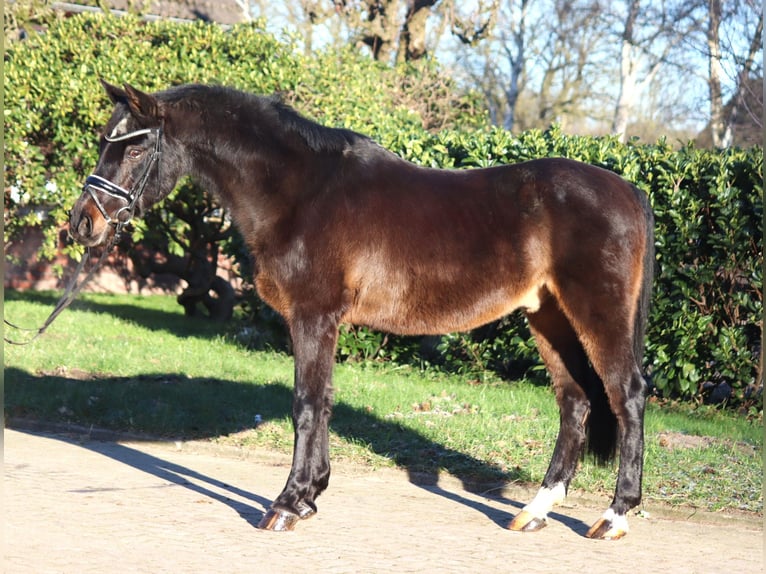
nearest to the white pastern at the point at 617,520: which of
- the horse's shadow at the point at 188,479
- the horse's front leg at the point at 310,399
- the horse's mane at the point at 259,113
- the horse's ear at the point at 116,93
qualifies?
the horse's front leg at the point at 310,399

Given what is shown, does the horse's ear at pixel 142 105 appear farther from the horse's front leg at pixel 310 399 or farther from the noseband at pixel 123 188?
the horse's front leg at pixel 310 399

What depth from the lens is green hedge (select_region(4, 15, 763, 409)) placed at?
8.76 metres

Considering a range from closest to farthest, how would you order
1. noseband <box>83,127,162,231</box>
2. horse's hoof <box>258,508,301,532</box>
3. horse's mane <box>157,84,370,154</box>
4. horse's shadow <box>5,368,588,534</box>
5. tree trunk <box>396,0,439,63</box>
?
horse's hoof <box>258,508,301,532</box>
noseband <box>83,127,162,231</box>
horse's mane <box>157,84,370,154</box>
horse's shadow <box>5,368,588,534</box>
tree trunk <box>396,0,439,63</box>

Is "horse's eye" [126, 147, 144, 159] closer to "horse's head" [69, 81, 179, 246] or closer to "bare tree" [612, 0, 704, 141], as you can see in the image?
"horse's head" [69, 81, 179, 246]

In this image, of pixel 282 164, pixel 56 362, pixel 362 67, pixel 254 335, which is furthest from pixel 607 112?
pixel 282 164

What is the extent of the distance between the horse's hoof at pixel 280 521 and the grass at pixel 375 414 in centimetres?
173

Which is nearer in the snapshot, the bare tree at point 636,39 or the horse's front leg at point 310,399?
the horse's front leg at point 310,399

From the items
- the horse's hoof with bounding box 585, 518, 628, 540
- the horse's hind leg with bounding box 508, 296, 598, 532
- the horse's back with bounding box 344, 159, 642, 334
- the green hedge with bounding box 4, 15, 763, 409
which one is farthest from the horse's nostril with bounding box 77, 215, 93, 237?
the green hedge with bounding box 4, 15, 763, 409

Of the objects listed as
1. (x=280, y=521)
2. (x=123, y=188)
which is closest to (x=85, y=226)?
(x=123, y=188)

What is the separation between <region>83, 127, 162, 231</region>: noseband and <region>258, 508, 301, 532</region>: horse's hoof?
2102mm

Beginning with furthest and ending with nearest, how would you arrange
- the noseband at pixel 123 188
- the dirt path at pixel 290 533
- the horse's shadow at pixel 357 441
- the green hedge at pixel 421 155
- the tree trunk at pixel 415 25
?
the tree trunk at pixel 415 25 → the green hedge at pixel 421 155 → the horse's shadow at pixel 357 441 → the noseband at pixel 123 188 → the dirt path at pixel 290 533

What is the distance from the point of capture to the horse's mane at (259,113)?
584cm

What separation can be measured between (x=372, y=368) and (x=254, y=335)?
2.10 meters

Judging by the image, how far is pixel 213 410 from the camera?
27.3 feet
